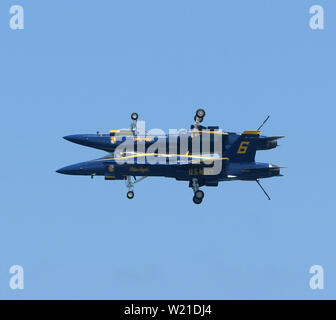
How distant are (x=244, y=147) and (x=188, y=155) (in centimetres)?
434

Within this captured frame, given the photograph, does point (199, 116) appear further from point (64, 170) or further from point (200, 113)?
point (64, 170)

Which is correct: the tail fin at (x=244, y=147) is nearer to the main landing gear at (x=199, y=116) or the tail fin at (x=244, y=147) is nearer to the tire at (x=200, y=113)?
the main landing gear at (x=199, y=116)

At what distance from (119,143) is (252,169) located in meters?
10.3

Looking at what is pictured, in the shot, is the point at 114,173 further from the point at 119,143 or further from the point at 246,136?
the point at 246,136

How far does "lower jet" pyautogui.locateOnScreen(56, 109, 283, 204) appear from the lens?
92312 mm

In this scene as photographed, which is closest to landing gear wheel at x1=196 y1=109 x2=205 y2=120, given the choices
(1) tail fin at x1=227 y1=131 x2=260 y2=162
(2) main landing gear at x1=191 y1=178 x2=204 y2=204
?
(1) tail fin at x1=227 y1=131 x2=260 y2=162

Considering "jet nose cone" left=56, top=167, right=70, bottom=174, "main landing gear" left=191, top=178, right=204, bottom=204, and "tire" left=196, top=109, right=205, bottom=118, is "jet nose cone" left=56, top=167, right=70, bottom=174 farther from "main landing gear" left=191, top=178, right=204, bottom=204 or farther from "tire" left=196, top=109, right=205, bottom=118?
"tire" left=196, top=109, right=205, bottom=118

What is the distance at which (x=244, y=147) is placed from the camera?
9338cm

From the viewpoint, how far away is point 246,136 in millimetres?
93250

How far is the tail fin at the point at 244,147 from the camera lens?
9325 centimetres
